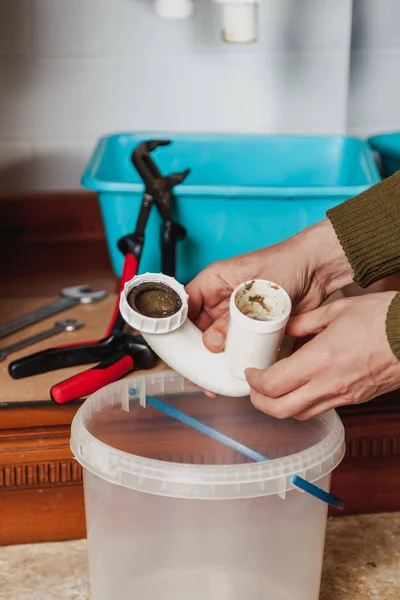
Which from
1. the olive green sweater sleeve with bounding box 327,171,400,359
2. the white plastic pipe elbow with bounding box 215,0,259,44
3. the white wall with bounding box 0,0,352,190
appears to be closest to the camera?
the olive green sweater sleeve with bounding box 327,171,400,359

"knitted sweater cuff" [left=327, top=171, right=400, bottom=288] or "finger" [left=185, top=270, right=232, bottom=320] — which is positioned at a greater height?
"knitted sweater cuff" [left=327, top=171, right=400, bottom=288]

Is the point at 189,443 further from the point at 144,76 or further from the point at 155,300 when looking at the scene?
the point at 144,76

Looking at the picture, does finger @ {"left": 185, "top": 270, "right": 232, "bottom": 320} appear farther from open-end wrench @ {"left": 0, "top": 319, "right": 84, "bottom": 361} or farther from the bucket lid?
open-end wrench @ {"left": 0, "top": 319, "right": 84, "bottom": 361}

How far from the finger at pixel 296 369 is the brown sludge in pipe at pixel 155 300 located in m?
0.10

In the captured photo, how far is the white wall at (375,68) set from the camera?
1303 mm

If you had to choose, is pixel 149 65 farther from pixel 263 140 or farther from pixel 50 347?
pixel 50 347

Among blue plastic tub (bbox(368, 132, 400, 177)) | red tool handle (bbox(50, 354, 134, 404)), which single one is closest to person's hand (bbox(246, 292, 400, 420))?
red tool handle (bbox(50, 354, 134, 404))

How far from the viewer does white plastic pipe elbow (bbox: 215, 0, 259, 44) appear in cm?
115

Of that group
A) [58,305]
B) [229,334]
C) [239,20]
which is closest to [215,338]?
[229,334]

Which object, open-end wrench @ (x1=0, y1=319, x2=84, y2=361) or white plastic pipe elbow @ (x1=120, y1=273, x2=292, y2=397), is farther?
open-end wrench @ (x1=0, y1=319, x2=84, y2=361)

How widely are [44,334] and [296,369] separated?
17.5 inches

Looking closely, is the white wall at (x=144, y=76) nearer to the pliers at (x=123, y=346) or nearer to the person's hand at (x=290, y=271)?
the pliers at (x=123, y=346)

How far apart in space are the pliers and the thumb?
218 mm

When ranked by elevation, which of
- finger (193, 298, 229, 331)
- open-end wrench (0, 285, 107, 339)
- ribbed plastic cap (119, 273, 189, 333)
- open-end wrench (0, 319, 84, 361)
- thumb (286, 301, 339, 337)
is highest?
ribbed plastic cap (119, 273, 189, 333)
